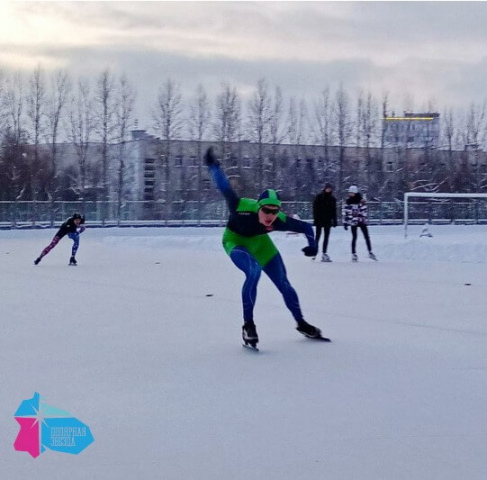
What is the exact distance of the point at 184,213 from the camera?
4744 cm

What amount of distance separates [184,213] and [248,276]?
40.6 meters

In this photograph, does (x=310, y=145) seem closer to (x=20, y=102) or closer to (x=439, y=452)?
(x=20, y=102)

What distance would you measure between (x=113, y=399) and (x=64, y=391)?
357mm

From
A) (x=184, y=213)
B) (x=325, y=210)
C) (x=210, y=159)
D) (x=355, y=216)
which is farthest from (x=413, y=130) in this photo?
(x=210, y=159)

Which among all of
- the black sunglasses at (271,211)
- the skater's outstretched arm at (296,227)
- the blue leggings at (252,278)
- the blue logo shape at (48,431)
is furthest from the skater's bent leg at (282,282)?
the blue logo shape at (48,431)

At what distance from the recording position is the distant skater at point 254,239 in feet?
22.3

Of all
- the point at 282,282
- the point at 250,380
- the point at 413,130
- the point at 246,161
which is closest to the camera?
the point at 250,380

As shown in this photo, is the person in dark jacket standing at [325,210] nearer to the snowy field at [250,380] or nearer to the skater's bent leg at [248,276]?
the snowy field at [250,380]

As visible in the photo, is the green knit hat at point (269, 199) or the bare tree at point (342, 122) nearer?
the green knit hat at point (269, 199)

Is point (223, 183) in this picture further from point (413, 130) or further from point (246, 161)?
point (413, 130)

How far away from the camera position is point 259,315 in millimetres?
8930

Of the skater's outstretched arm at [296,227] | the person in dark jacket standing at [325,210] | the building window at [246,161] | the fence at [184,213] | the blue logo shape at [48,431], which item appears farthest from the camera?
the building window at [246,161]

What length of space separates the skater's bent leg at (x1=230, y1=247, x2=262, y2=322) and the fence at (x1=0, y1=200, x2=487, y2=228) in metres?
35.9

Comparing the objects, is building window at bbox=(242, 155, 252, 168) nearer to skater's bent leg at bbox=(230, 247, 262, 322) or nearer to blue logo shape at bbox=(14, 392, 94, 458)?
skater's bent leg at bbox=(230, 247, 262, 322)
